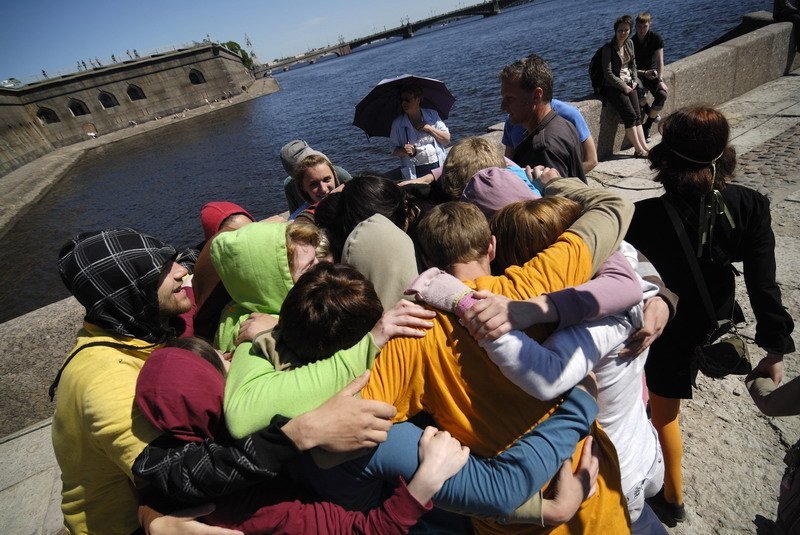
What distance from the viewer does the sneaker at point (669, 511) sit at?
2.00 metres

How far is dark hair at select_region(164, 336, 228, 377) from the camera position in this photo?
154 cm

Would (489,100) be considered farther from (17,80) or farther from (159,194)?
(17,80)

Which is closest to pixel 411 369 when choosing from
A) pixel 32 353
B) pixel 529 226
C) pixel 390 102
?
pixel 529 226

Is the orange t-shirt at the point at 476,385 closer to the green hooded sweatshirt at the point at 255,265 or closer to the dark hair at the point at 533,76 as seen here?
the green hooded sweatshirt at the point at 255,265

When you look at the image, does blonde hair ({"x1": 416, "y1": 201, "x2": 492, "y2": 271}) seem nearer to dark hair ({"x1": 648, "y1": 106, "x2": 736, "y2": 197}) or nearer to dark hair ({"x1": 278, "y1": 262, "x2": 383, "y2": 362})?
dark hair ({"x1": 278, "y1": 262, "x2": 383, "y2": 362})

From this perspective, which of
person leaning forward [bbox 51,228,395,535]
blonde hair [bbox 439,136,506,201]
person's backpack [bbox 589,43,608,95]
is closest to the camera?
person leaning forward [bbox 51,228,395,535]

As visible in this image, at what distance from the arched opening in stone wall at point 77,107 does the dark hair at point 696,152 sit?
49.9m

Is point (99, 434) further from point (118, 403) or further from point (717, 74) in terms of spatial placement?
point (717, 74)

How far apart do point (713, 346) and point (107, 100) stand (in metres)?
52.4

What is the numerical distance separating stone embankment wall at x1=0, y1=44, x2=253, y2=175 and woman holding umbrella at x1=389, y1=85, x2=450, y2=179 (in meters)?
32.9

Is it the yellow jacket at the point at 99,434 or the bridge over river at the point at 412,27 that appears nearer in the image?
the yellow jacket at the point at 99,434

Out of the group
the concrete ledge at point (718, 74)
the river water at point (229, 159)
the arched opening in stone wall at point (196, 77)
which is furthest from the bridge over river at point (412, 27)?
the concrete ledge at point (718, 74)

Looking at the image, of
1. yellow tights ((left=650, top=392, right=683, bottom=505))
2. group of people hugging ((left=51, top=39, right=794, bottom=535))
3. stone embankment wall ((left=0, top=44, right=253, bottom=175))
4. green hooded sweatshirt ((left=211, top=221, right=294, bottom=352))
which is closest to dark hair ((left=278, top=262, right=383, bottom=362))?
group of people hugging ((left=51, top=39, right=794, bottom=535))

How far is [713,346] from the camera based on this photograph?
6.19 ft
